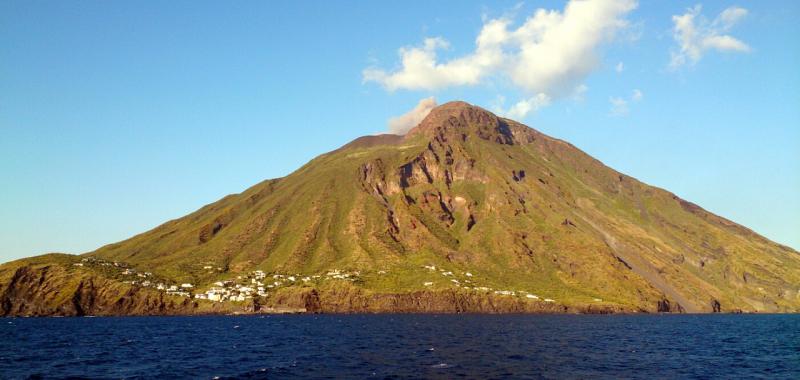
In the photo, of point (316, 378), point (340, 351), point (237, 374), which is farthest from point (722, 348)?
point (237, 374)

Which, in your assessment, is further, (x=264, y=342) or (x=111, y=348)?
(x=264, y=342)

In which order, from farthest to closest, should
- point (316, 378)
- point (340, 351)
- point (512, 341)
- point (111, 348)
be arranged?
point (512, 341) < point (111, 348) < point (340, 351) < point (316, 378)

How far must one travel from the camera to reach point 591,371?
78500 mm

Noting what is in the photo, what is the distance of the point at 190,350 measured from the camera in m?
105

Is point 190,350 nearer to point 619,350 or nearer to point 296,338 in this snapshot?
point 296,338

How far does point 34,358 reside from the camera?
298 ft

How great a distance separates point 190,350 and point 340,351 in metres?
31.9

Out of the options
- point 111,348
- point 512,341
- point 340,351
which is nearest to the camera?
point 340,351

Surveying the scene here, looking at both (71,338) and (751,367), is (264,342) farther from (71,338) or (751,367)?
(751,367)

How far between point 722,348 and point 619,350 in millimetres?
31970

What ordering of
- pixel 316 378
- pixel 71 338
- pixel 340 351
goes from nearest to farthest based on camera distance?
1. pixel 316 378
2. pixel 340 351
3. pixel 71 338

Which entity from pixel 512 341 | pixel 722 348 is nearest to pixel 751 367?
pixel 722 348

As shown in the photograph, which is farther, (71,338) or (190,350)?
(71,338)

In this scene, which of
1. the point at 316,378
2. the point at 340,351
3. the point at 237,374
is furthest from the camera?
the point at 340,351
